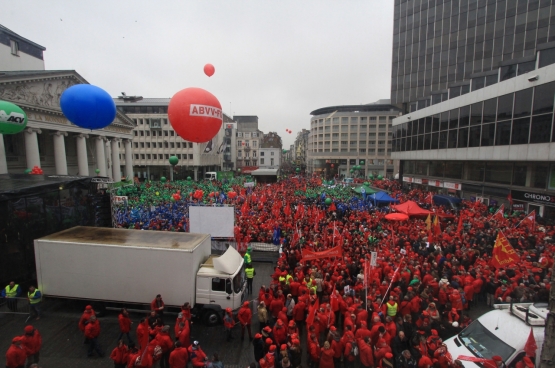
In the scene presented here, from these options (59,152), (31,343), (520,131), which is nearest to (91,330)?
(31,343)

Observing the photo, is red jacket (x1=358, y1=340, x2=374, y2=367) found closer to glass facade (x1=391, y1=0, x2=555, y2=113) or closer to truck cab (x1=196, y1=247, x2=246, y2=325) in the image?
truck cab (x1=196, y1=247, x2=246, y2=325)

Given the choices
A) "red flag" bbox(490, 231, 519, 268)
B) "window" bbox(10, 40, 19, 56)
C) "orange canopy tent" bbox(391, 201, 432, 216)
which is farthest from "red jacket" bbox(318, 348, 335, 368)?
"window" bbox(10, 40, 19, 56)

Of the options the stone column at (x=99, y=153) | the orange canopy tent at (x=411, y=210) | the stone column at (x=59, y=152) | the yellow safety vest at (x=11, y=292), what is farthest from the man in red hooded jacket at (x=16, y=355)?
the stone column at (x=99, y=153)

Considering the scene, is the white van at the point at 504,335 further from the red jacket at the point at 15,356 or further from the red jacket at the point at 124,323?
the red jacket at the point at 15,356

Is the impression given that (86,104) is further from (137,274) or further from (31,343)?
(31,343)

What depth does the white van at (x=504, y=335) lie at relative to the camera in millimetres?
5824

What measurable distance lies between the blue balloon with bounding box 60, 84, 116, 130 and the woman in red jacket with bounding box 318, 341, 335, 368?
11688mm

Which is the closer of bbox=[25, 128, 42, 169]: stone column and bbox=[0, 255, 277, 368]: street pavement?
bbox=[0, 255, 277, 368]: street pavement

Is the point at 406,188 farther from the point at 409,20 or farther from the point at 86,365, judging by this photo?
the point at 86,365

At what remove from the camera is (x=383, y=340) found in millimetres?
6555

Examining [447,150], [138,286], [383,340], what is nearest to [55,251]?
[138,286]

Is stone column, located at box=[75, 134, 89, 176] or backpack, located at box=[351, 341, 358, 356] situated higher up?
stone column, located at box=[75, 134, 89, 176]

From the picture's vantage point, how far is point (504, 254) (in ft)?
33.3

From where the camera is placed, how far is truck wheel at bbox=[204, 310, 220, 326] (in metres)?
9.13
